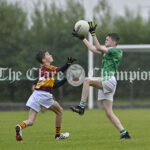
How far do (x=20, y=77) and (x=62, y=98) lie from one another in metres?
2.20

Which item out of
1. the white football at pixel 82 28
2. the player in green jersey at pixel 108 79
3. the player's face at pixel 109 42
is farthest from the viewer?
the white football at pixel 82 28

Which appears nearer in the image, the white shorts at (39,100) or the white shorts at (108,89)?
the white shorts at (108,89)

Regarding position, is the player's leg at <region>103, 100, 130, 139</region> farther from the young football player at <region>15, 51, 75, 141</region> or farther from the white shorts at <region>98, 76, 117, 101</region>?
the young football player at <region>15, 51, 75, 141</region>

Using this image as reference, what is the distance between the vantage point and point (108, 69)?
366 inches

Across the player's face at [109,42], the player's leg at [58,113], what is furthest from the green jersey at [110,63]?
the player's leg at [58,113]

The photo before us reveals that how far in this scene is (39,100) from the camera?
30.4ft

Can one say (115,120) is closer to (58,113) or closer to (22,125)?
(58,113)

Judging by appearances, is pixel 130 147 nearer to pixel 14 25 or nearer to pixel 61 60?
pixel 61 60

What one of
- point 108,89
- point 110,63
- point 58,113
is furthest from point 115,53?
point 58,113

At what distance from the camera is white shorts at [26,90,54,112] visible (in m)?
9.23

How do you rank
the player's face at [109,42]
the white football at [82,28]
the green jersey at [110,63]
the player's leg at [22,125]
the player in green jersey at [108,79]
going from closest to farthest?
the player's leg at [22,125] → the player in green jersey at [108,79] → the green jersey at [110,63] → the player's face at [109,42] → the white football at [82,28]

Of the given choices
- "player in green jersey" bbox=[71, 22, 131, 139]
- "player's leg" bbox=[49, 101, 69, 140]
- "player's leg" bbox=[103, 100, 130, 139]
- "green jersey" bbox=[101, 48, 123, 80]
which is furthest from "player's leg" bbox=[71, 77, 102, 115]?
"player's leg" bbox=[49, 101, 69, 140]

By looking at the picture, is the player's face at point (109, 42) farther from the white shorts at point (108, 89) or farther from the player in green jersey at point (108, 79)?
the white shorts at point (108, 89)

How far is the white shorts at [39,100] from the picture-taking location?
30.3 feet
